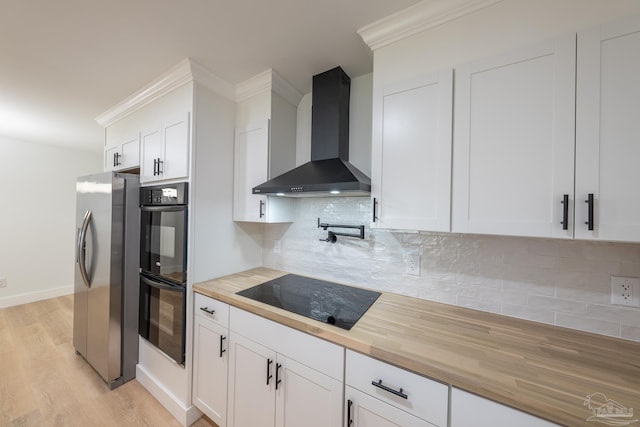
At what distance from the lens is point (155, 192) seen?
184cm

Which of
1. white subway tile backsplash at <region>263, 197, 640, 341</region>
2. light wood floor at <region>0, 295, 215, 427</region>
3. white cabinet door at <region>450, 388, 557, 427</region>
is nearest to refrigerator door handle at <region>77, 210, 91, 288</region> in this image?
light wood floor at <region>0, 295, 215, 427</region>

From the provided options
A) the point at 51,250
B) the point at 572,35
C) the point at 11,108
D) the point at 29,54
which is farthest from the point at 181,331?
the point at 51,250

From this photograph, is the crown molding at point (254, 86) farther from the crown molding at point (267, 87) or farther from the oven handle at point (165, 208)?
the oven handle at point (165, 208)

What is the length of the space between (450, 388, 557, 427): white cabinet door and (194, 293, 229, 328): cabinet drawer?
1.23 meters

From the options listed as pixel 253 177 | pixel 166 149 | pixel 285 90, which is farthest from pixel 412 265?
pixel 166 149

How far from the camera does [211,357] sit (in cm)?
153

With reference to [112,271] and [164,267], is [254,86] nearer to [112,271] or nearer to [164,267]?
[164,267]

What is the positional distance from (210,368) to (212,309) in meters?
0.39

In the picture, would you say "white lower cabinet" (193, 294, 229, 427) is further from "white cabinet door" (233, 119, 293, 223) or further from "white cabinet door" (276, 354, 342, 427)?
"white cabinet door" (233, 119, 293, 223)

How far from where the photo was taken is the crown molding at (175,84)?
1.62 meters

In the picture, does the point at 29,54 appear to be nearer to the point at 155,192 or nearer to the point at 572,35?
the point at 155,192

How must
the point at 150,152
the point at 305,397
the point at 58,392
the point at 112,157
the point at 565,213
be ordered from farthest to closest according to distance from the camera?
the point at 112,157, the point at 150,152, the point at 58,392, the point at 305,397, the point at 565,213

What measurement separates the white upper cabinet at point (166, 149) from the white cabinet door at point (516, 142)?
170 cm

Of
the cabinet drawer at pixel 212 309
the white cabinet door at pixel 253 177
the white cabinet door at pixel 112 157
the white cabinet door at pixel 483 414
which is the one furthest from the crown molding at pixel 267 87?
the white cabinet door at pixel 483 414
